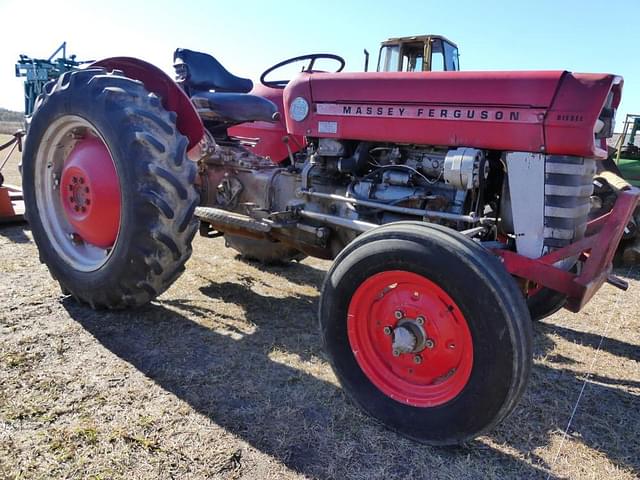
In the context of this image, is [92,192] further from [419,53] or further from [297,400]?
[419,53]

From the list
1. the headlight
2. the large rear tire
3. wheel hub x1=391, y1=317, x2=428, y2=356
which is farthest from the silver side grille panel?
the large rear tire

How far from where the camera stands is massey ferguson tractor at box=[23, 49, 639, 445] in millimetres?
→ 2041

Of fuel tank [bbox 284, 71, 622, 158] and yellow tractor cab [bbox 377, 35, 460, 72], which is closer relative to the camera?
fuel tank [bbox 284, 71, 622, 158]

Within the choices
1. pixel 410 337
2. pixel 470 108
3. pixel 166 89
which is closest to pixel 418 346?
pixel 410 337

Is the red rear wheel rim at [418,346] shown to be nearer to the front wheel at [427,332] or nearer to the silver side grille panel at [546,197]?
the front wheel at [427,332]

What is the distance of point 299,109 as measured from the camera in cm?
309

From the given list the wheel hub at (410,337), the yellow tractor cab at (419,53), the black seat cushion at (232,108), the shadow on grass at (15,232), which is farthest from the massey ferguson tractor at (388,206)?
the yellow tractor cab at (419,53)

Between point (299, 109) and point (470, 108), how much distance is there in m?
1.06

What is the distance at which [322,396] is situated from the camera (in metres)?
2.42

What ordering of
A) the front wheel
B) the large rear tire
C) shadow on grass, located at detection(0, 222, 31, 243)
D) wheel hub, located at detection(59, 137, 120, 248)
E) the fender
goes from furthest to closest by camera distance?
1. shadow on grass, located at detection(0, 222, 31, 243)
2. the fender
3. wheel hub, located at detection(59, 137, 120, 248)
4. the large rear tire
5. the front wheel

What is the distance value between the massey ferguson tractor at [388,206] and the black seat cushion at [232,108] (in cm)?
38

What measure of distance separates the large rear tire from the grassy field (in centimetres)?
30

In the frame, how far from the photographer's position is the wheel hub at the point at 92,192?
119 inches

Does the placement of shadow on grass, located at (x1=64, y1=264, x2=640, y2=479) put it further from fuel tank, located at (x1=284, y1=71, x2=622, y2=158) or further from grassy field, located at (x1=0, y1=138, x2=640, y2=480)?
fuel tank, located at (x1=284, y1=71, x2=622, y2=158)
